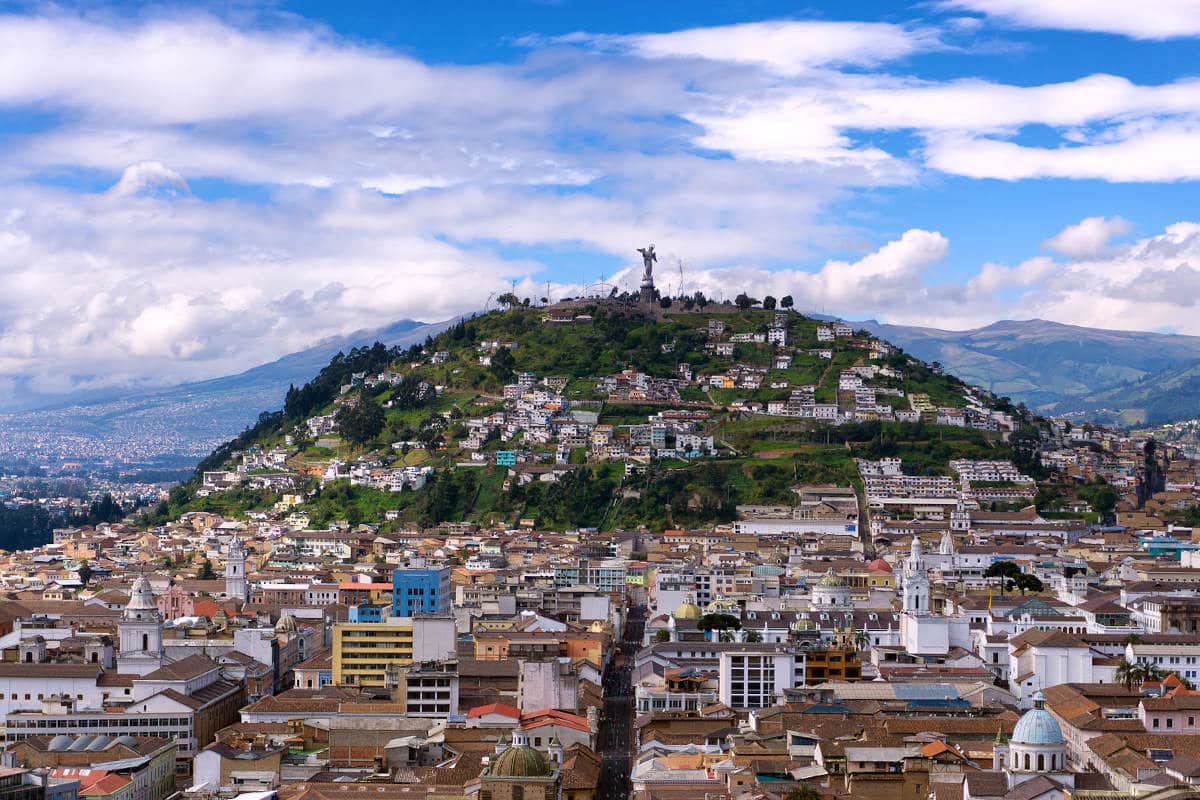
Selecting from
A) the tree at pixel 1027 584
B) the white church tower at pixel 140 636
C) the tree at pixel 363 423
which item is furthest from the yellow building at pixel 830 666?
the tree at pixel 363 423

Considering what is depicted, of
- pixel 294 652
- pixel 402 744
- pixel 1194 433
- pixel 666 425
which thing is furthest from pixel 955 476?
pixel 1194 433

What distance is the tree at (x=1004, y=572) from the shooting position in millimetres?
73869

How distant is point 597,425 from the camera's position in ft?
358

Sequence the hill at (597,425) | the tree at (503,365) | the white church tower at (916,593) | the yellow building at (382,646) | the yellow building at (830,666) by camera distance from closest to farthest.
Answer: the yellow building at (830,666) < the yellow building at (382,646) < the white church tower at (916,593) < the hill at (597,425) < the tree at (503,365)

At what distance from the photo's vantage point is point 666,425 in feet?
348

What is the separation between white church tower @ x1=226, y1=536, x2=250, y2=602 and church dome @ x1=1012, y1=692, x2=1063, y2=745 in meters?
43.6

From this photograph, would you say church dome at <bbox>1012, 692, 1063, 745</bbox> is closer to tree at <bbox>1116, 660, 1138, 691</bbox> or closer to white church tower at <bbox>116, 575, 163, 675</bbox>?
tree at <bbox>1116, 660, 1138, 691</bbox>

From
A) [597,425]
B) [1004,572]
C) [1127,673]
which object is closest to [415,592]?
[1004,572]

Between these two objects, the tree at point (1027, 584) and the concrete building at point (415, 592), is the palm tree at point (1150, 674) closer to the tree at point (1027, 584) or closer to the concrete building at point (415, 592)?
the tree at point (1027, 584)

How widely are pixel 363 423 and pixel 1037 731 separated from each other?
78442 millimetres

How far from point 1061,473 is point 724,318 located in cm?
3171

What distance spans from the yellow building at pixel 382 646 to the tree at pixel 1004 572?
26625 mm

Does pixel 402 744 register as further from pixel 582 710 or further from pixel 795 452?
pixel 795 452

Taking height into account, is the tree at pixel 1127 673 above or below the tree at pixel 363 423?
below
